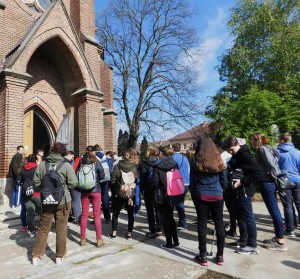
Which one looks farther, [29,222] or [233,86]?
[233,86]

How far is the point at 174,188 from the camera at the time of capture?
451 centimetres

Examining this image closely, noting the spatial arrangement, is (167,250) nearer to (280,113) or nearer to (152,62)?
(280,113)

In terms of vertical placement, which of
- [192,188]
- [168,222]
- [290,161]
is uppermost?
[290,161]

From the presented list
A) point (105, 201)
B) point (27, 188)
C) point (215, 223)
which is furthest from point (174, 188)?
point (27, 188)

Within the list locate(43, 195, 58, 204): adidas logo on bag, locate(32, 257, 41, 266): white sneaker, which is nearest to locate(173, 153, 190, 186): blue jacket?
locate(43, 195, 58, 204): adidas logo on bag

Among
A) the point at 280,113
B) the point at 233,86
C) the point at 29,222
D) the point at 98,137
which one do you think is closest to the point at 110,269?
the point at 29,222

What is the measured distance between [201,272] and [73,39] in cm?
928

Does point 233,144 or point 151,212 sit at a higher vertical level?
point 233,144

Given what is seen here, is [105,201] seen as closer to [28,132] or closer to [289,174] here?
[289,174]

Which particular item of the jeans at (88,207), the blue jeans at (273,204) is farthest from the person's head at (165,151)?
the blue jeans at (273,204)

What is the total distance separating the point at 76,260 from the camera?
4082 millimetres

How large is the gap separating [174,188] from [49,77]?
8.18 m

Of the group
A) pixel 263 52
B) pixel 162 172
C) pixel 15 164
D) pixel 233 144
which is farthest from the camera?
pixel 263 52

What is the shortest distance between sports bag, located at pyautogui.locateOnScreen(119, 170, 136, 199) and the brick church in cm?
467
